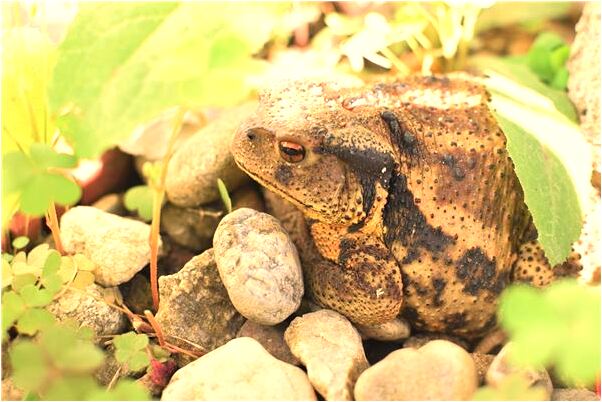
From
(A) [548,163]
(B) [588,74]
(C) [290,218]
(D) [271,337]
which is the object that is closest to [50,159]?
(D) [271,337]

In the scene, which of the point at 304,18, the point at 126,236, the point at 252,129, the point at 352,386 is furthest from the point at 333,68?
the point at 352,386

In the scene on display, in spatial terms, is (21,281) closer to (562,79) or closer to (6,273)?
(6,273)

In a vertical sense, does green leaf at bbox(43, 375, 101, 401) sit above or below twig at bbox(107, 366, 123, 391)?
above

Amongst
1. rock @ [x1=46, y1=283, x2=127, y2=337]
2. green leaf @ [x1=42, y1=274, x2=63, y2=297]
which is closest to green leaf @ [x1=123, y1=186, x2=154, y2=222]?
rock @ [x1=46, y1=283, x2=127, y2=337]

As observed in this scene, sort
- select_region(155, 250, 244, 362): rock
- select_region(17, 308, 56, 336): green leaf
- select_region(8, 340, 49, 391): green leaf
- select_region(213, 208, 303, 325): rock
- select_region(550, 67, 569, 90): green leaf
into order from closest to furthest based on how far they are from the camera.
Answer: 1. select_region(8, 340, 49, 391): green leaf
2. select_region(17, 308, 56, 336): green leaf
3. select_region(213, 208, 303, 325): rock
4. select_region(155, 250, 244, 362): rock
5. select_region(550, 67, 569, 90): green leaf

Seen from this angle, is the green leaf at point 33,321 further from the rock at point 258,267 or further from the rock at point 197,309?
the rock at point 258,267

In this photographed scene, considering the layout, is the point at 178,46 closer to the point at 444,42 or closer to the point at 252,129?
the point at 252,129

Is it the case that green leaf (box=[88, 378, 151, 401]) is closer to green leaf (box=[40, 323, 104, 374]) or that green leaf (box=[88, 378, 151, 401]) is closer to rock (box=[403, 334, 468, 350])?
green leaf (box=[40, 323, 104, 374])

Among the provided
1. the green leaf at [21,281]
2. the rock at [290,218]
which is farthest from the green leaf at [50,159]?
the rock at [290,218]
